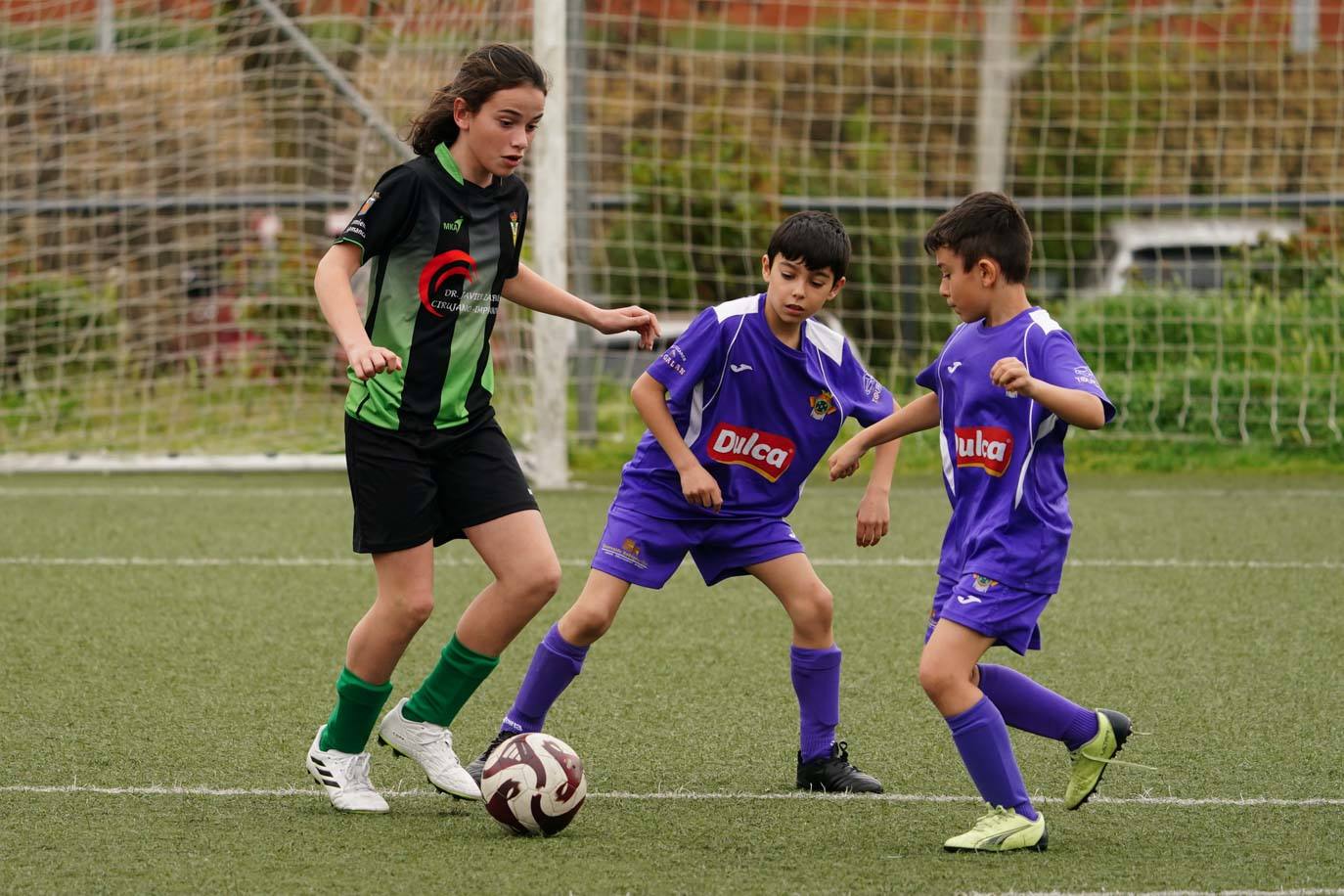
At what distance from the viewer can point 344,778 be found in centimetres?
375

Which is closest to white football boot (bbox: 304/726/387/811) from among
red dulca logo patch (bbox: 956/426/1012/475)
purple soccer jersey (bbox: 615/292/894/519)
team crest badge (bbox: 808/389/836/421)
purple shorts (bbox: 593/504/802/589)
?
purple shorts (bbox: 593/504/802/589)

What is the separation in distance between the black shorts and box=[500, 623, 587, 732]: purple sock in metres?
0.36

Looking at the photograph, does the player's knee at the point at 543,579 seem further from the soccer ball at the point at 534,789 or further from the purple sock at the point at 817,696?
the purple sock at the point at 817,696

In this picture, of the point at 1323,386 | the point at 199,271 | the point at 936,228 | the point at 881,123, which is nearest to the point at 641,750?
the point at 936,228

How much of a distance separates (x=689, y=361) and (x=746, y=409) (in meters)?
0.18

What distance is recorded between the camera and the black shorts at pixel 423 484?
145 inches

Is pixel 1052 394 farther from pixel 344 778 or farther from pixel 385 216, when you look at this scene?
pixel 344 778

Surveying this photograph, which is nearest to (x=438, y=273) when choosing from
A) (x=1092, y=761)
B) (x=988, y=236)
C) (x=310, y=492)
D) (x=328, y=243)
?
(x=988, y=236)

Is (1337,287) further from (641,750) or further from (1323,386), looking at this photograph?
(641,750)

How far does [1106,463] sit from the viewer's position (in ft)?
32.9

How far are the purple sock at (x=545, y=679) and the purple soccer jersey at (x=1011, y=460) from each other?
36.2 inches

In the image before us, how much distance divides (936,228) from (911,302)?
779cm

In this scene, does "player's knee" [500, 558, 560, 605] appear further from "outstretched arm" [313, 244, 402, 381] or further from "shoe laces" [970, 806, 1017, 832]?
"shoe laces" [970, 806, 1017, 832]

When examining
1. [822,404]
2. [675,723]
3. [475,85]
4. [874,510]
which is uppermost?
[475,85]
